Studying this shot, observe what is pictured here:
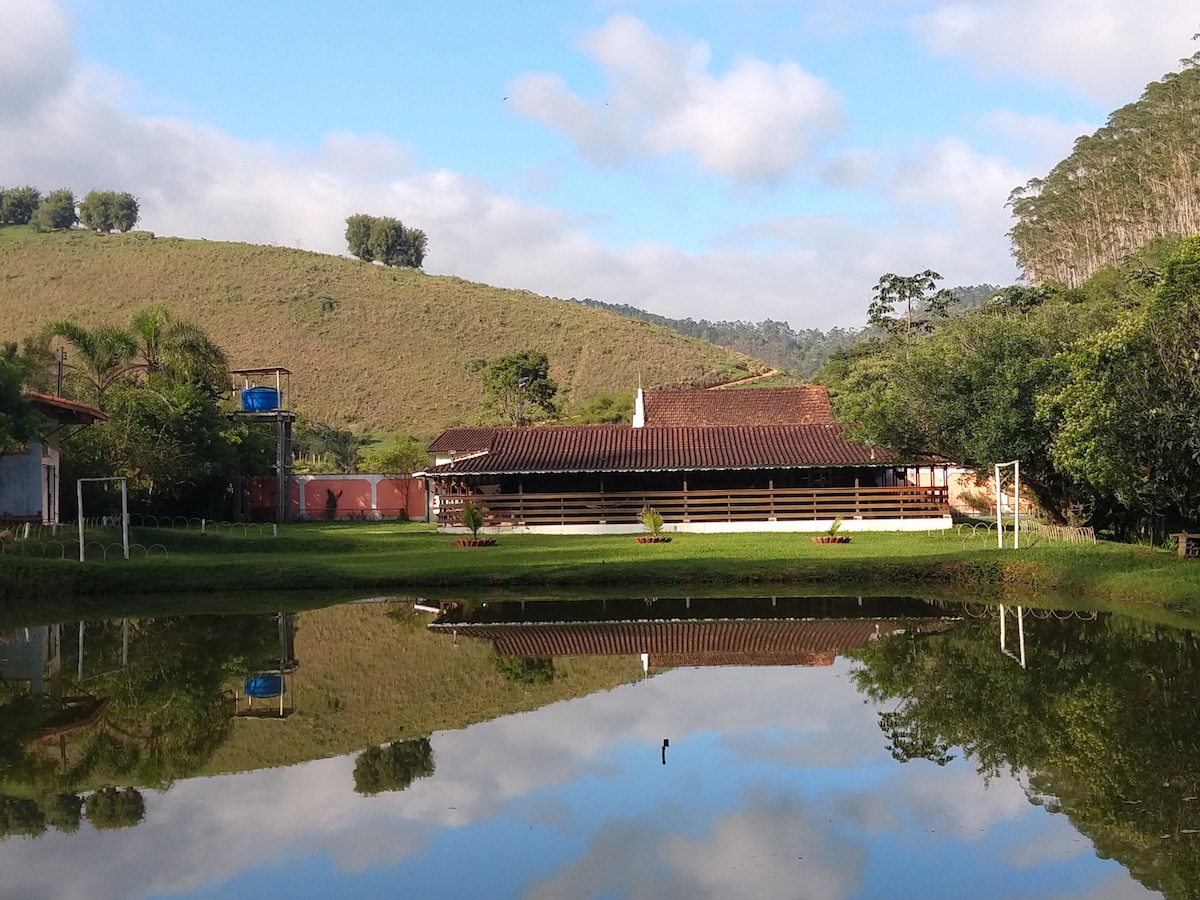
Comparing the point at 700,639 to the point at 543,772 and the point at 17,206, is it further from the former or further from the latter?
the point at 17,206

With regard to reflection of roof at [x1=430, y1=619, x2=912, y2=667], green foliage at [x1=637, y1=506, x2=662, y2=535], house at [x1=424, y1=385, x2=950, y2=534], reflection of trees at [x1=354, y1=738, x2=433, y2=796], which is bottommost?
reflection of trees at [x1=354, y1=738, x2=433, y2=796]

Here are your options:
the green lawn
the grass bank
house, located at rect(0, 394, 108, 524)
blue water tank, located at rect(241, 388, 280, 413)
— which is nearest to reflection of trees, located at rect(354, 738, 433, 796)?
the green lawn

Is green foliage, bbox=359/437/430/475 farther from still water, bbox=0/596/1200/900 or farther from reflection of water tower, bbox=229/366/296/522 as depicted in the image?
still water, bbox=0/596/1200/900

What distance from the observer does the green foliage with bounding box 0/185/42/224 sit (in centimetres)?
11069

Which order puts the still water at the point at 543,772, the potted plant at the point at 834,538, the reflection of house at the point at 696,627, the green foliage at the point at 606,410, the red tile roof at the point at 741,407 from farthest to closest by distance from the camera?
the green foliage at the point at 606,410
the red tile roof at the point at 741,407
the potted plant at the point at 834,538
the reflection of house at the point at 696,627
the still water at the point at 543,772

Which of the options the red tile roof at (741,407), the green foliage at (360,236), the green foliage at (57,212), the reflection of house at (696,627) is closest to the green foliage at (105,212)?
the green foliage at (57,212)

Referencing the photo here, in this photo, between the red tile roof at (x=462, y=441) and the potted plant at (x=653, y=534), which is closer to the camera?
the potted plant at (x=653, y=534)

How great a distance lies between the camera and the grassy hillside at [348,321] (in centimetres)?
7369

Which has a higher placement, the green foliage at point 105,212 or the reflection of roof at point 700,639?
the green foliage at point 105,212

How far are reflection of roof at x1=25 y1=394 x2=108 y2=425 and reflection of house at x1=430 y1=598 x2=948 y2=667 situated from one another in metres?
16.1

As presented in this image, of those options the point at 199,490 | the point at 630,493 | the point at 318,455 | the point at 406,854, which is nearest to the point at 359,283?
the point at 318,455

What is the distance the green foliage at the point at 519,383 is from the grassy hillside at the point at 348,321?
9111 mm

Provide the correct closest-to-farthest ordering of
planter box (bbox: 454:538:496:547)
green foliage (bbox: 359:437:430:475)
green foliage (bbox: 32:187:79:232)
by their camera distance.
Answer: planter box (bbox: 454:538:496:547) < green foliage (bbox: 359:437:430:475) < green foliage (bbox: 32:187:79:232)

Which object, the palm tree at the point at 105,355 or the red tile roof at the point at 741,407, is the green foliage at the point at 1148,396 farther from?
the palm tree at the point at 105,355
